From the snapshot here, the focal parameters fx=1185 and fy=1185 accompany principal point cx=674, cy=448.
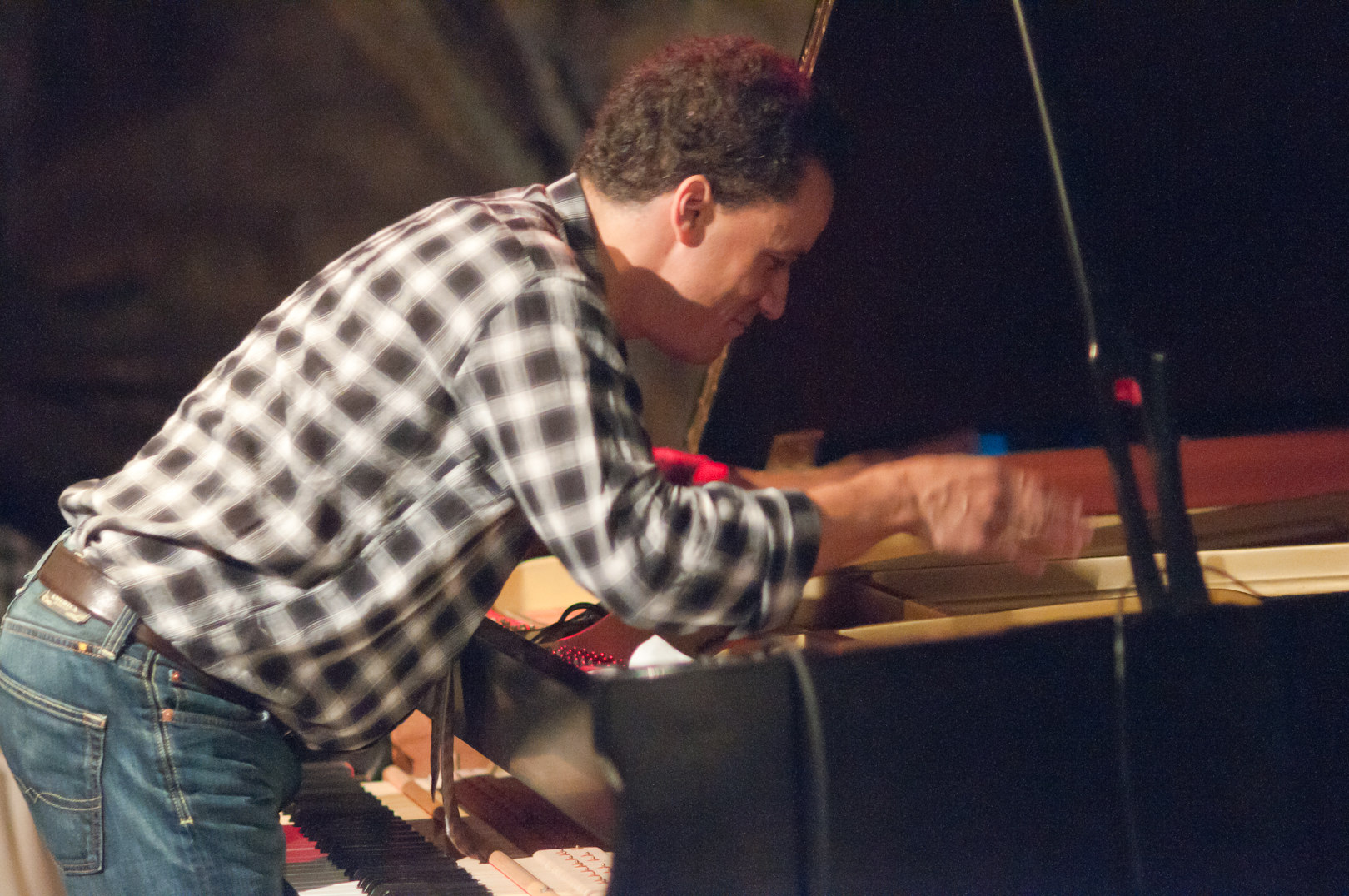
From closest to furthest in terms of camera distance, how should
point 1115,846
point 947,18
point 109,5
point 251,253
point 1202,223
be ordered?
point 1115,846 < point 947,18 < point 1202,223 < point 109,5 < point 251,253

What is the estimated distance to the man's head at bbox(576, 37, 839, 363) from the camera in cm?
133

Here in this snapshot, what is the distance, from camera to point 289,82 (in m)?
2.70

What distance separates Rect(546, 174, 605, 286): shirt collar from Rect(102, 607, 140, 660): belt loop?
627 mm

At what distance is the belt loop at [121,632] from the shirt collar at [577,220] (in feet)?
2.06

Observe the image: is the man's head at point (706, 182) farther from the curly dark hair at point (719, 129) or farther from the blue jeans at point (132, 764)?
the blue jeans at point (132, 764)

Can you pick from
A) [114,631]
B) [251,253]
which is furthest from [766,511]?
[251,253]

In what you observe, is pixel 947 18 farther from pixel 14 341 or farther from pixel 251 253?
pixel 14 341

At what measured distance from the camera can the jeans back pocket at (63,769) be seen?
128 centimetres

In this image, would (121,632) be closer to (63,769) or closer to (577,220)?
(63,769)

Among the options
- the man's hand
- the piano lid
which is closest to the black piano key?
the man's hand

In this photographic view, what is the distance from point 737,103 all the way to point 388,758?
4.07ft

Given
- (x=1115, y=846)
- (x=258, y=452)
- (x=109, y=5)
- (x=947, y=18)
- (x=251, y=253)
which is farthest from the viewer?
(x=251, y=253)

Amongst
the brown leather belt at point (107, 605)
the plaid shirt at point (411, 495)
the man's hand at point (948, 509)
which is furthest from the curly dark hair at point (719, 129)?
the brown leather belt at point (107, 605)

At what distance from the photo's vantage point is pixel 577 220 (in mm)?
1390
